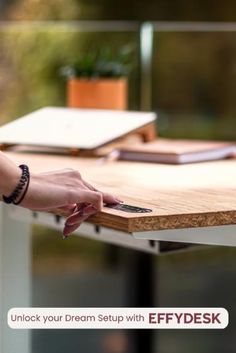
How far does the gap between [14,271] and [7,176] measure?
59cm

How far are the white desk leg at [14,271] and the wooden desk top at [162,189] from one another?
14 cm

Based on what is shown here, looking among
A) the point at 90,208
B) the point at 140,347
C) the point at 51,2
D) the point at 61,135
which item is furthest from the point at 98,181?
the point at 51,2

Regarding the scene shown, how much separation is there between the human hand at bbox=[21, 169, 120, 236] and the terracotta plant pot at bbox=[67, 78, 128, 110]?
0.95 meters

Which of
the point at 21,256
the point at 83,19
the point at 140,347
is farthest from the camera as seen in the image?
the point at 83,19

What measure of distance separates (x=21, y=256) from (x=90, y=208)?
55 cm

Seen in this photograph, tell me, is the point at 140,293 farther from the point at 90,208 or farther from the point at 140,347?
the point at 90,208

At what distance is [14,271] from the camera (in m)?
1.79

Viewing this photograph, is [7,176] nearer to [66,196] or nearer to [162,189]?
[66,196]

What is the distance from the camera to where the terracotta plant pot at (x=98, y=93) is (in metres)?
2.25

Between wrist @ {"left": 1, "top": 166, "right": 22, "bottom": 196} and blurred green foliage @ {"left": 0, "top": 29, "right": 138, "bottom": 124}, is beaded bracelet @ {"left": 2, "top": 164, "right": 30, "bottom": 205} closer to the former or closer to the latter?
wrist @ {"left": 1, "top": 166, "right": 22, "bottom": 196}

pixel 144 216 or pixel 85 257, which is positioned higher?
pixel 85 257

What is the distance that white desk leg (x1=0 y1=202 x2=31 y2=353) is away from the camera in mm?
1736

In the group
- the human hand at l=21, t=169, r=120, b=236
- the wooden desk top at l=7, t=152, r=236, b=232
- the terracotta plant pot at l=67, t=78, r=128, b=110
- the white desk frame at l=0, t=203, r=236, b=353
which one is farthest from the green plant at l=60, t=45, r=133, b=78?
the human hand at l=21, t=169, r=120, b=236

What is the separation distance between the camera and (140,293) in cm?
272
